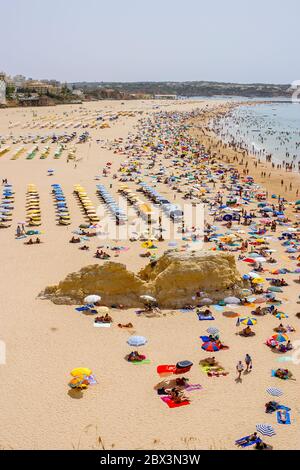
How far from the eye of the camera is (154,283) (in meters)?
18.4

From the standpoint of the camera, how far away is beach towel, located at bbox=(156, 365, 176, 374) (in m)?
14.2

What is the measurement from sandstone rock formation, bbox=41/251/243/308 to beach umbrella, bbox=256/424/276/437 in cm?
711

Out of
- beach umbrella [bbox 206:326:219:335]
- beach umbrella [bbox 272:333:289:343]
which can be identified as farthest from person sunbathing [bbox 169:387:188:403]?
beach umbrella [bbox 272:333:289:343]

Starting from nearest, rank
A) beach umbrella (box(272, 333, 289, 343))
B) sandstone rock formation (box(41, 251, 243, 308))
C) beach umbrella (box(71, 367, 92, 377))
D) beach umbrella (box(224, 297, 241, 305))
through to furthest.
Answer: beach umbrella (box(71, 367, 92, 377)) → beach umbrella (box(272, 333, 289, 343)) → sandstone rock formation (box(41, 251, 243, 308)) → beach umbrella (box(224, 297, 241, 305))

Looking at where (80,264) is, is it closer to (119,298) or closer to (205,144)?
(119,298)

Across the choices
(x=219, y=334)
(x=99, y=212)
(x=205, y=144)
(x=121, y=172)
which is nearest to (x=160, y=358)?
(x=219, y=334)

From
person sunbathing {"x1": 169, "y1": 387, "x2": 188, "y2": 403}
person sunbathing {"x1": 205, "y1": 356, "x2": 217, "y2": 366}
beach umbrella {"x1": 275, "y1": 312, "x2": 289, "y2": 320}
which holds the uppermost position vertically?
beach umbrella {"x1": 275, "y1": 312, "x2": 289, "y2": 320}

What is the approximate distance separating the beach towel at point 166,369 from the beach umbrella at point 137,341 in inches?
53.0

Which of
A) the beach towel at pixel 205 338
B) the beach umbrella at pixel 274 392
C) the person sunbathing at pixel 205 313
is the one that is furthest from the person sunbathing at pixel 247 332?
the beach umbrella at pixel 274 392

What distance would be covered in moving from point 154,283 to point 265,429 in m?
7.92

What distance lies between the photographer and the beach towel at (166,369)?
14.2 meters

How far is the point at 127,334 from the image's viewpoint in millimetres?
16328

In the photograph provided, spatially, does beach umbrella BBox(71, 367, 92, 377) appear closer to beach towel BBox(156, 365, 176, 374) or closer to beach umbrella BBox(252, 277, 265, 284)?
beach towel BBox(156, 365, 176, 374)

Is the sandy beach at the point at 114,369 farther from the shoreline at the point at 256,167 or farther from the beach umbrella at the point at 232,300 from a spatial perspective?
the shoreline at the point at 256,167
